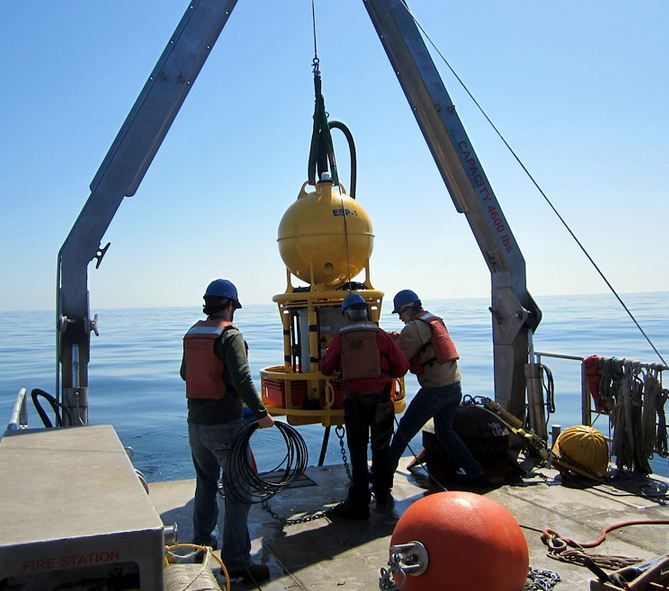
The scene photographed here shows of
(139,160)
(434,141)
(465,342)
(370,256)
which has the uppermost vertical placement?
(434,141)

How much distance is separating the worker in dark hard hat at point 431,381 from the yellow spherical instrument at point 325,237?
1115 mm

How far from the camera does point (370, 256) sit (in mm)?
7457

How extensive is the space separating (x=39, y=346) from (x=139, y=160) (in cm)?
3758

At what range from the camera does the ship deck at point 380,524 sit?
4.36 meters

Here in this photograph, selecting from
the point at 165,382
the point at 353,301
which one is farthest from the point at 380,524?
the point at 165,382

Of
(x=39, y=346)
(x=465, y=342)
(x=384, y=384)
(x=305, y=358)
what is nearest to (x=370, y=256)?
(x=305, y=358)

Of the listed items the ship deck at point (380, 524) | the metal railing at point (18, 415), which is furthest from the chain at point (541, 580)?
the metal railing at point (18, 415)

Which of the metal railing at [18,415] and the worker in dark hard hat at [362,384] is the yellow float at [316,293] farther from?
the metal railing at [18,415]

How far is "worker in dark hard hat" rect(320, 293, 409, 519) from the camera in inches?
220

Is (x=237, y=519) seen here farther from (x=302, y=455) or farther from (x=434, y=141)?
(x=434, y=141)

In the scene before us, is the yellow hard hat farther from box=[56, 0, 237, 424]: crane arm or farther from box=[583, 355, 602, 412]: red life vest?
box=[56, 0, 237, 424]: crane arm

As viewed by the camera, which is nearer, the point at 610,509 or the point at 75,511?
the point at 75,511

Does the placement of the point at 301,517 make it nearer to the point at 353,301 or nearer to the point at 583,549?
the point at 353,301

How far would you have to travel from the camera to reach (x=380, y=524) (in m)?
5.32
